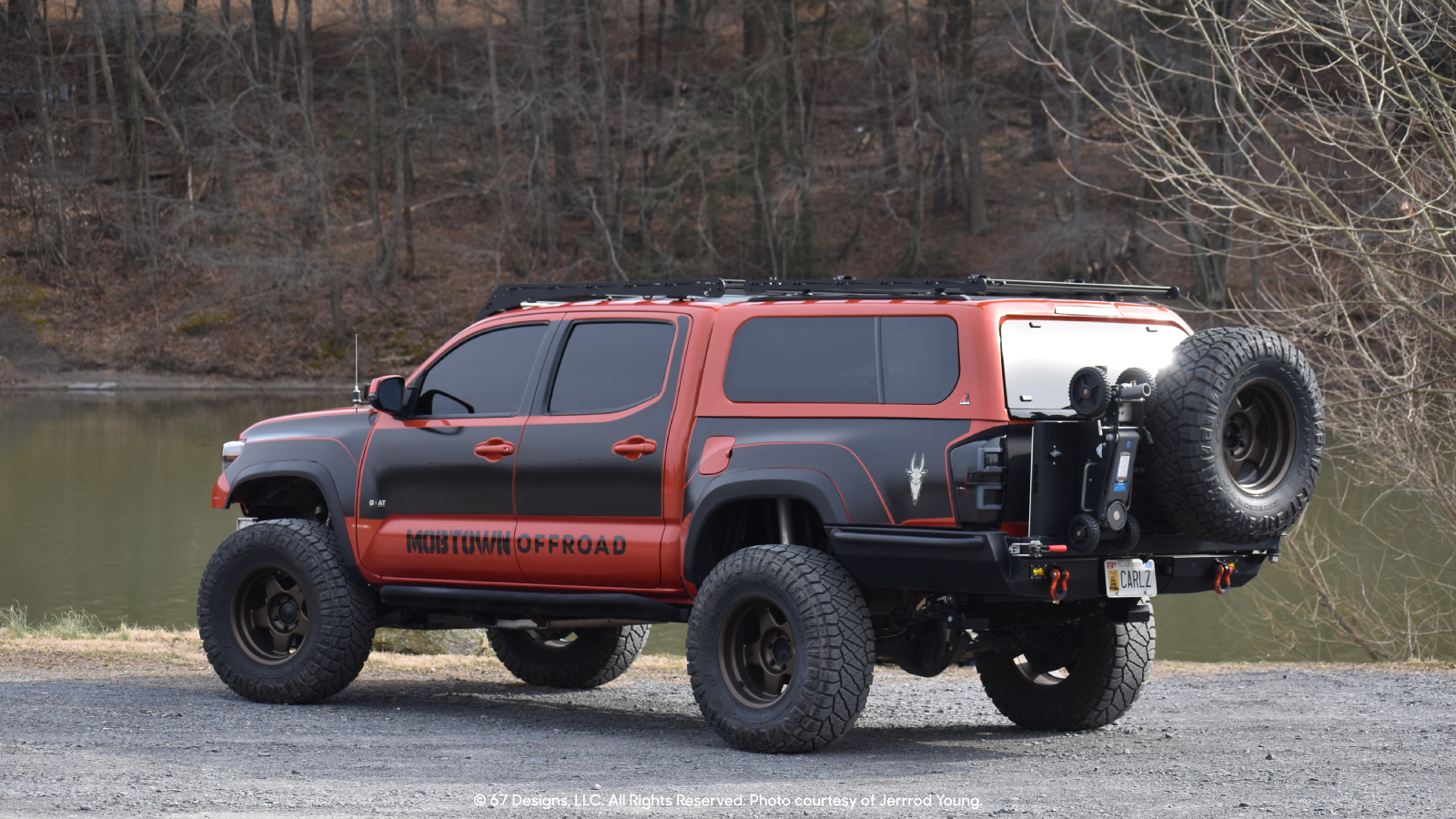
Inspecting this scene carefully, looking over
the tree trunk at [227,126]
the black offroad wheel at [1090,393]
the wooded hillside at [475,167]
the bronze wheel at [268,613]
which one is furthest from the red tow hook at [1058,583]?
the tree trunk at [227,126]

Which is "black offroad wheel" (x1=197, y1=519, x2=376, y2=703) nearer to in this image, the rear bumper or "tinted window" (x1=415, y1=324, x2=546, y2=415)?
"tinted window" (x1=415, y1=324, x2=546, y2=415)

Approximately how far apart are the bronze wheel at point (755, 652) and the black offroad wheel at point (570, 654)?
94.9 inches

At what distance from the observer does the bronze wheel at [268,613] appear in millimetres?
8688

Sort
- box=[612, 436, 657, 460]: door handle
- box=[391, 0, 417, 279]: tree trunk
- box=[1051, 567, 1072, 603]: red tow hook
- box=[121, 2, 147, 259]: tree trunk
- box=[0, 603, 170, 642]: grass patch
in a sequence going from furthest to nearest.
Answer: box=[121, 2, 147, 259]: tree trunk → box=[391, 0, 417, 279]: tree trunk → box=[0, 603, 170, 642]: grass patch → box=[612, 436, 657, 460]: door handle → box=[1051, 567, 1072, 603]: red tow hook

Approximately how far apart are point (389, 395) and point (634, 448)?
1.57m

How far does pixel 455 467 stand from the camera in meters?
8.11

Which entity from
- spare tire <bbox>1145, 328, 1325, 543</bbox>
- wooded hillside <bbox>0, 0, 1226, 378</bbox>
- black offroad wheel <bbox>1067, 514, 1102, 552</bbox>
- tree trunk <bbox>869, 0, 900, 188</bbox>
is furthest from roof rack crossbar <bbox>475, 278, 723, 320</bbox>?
tree trunk <bbox>869, 0, 900, 188</bbox>

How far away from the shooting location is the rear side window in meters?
6.68

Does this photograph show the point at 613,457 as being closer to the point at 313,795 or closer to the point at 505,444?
the point at 505,444

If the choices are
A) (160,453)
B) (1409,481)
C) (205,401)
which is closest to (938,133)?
(205,401)

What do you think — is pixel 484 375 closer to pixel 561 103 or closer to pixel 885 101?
pixel 561 103

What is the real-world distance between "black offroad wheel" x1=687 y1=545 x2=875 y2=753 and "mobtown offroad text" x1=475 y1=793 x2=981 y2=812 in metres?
0.70

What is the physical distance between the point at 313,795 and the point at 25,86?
53.6 meters

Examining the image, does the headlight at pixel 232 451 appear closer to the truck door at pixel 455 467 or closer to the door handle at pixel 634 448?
the truck door at pixel 455 467
